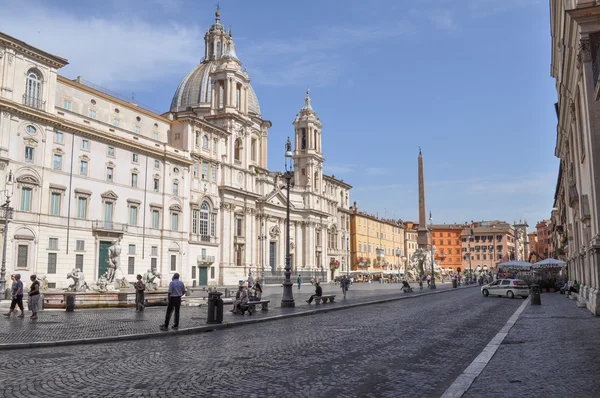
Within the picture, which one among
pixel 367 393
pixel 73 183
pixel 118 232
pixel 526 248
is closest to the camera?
pixel 367 393

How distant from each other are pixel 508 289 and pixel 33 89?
33506 mm

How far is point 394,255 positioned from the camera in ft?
379

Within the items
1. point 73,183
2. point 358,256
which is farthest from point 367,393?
point 358,256

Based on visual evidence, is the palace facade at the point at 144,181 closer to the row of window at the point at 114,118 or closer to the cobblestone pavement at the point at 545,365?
the row of window at the point at 114,118

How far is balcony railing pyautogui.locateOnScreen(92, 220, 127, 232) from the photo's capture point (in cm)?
4159

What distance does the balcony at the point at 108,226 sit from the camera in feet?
136

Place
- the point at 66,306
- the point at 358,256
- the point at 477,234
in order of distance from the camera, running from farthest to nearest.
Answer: the point at 477,234, the point at 358,256, the point at 66,306

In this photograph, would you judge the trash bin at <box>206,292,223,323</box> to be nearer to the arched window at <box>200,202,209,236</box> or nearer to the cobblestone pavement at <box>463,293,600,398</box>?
the cobblestone pavement at <box>463,293,600,398</box>

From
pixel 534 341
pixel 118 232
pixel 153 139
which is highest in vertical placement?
pixel 153 139

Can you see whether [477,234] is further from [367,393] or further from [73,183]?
[367,393]

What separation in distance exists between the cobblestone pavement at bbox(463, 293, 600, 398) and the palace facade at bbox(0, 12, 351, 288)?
1268 inches

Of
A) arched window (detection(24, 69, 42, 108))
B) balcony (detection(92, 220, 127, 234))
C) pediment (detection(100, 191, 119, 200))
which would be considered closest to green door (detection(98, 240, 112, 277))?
balcony (detection(92, 220, 127, 234))

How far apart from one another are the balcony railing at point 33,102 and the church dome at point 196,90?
31.5 m

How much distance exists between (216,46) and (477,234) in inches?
3697
